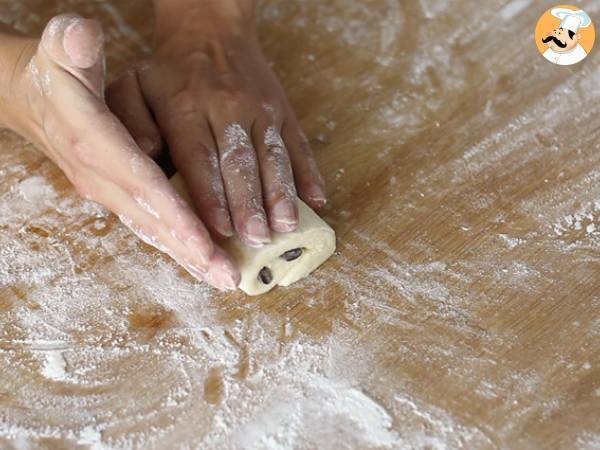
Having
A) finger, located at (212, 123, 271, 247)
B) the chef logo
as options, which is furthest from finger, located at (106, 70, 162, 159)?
the chef logo

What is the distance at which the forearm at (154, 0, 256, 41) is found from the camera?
1627 mm

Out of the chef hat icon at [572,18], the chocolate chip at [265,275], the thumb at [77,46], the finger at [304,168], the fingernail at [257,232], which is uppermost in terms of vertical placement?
the chef hat icon at [572,18]

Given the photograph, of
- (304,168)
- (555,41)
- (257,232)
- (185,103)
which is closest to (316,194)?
(304,168)

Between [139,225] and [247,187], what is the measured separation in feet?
0.62

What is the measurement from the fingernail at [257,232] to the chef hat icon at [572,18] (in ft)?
3.20

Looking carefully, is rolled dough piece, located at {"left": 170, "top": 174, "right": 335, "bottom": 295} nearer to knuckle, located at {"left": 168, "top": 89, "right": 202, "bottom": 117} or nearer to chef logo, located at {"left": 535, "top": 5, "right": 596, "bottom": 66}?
knuckle, located at {"left": 168, "top": 89, "right": 202, "bottom": 117}

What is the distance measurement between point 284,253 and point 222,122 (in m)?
0.28

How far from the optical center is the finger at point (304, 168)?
4.73ft

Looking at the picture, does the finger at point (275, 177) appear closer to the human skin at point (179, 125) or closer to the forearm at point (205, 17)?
the human skin at point (179, 125)

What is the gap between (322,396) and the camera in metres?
1.28

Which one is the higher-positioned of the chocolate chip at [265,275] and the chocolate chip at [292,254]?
the chocolate chip at [292,254]

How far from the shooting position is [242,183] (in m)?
1.35

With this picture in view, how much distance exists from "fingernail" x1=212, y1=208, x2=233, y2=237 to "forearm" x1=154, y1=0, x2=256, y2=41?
0.46m

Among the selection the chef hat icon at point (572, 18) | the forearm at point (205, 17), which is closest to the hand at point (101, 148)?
the forearm at point (205, 17)
